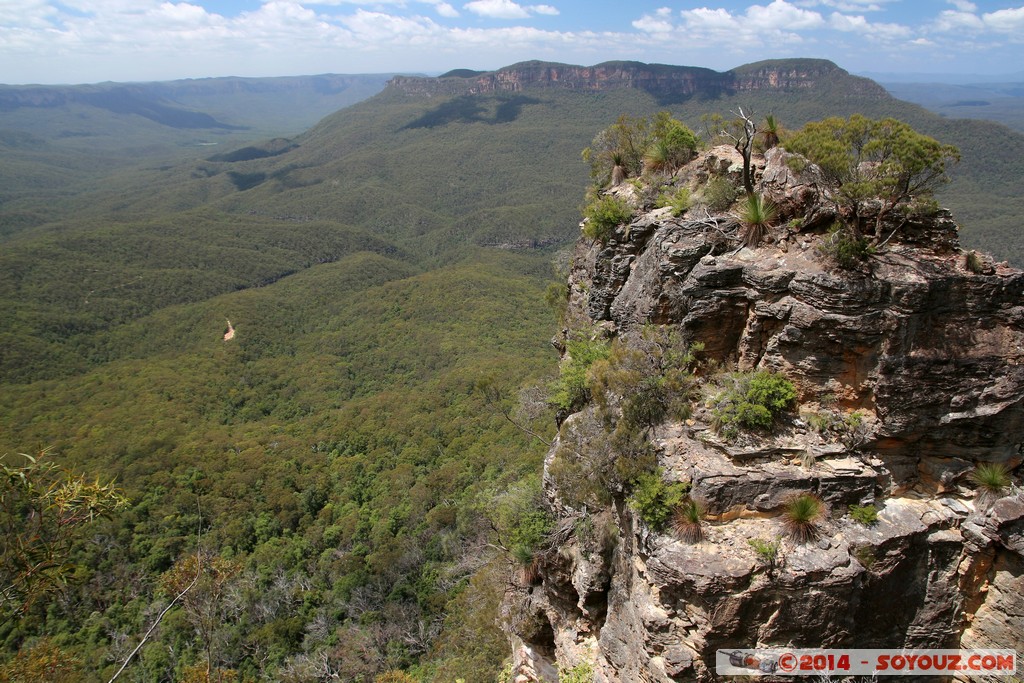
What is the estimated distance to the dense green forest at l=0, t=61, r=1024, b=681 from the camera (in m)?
25.7

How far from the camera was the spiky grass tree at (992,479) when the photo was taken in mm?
7887

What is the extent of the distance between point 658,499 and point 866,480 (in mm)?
3149

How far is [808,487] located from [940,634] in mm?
3096

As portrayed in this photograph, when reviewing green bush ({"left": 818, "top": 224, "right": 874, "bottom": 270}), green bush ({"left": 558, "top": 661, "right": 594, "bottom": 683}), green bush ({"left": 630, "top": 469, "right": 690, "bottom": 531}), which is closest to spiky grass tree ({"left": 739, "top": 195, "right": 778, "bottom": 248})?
green bush ({"left": 818, "top": 224, "right": 874, "bottom": 270})

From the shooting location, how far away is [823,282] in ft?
27.4

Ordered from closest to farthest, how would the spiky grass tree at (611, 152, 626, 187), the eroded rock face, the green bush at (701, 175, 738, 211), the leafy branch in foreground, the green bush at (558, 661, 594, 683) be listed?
the leafy branch in foreground
the eroded rock face
the green bush at (558, 661, 594, 683)
the green bush at (701, 175, 738, 211)
the spiky grass tree at (611, 152, 626, 187)

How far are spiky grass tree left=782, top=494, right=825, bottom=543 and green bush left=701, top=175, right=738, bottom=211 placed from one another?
5.84m

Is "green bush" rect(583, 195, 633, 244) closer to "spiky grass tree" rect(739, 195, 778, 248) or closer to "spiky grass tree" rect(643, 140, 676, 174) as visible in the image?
"spiky grass tree" rect(643, 140, 676, 174)

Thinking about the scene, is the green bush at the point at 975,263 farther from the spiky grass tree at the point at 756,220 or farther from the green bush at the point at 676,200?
the green bush at the point at 676,200

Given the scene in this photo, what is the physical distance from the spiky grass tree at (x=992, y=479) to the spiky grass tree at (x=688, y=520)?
167 inches

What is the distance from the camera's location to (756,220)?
9727mm

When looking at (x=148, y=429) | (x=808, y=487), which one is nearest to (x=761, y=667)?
(x=808, y=487)

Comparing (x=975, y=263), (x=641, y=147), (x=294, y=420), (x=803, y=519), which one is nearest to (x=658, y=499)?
(x=803, y=519)

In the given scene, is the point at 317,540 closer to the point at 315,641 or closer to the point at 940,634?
the point at 315,641
